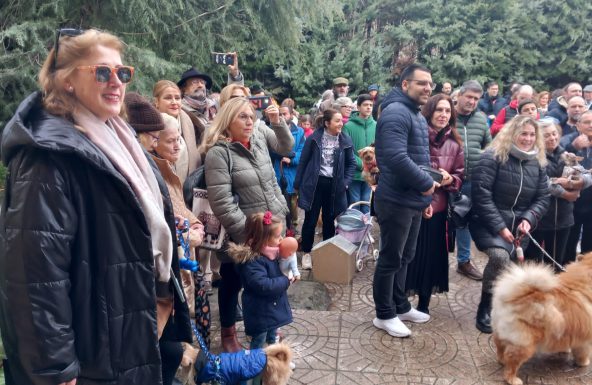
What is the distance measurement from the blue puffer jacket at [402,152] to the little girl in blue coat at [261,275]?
3.39 feet

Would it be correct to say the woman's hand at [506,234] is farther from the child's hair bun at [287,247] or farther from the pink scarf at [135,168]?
the pink scarf at [135,168]

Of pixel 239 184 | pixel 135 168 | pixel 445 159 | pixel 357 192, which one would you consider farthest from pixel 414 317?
pixel 135 168

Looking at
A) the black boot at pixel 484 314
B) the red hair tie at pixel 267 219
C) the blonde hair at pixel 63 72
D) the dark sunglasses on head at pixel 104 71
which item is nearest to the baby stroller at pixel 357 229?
the black boot at pixel 484 314

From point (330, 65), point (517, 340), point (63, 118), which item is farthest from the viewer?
point (330, 65)

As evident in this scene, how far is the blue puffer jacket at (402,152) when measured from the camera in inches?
143

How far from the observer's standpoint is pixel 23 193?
1.66 metres

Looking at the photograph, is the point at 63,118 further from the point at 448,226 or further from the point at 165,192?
the point at 448,226

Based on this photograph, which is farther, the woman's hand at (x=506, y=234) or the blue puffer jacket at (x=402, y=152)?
the woman's hand at (x=506, y=234)

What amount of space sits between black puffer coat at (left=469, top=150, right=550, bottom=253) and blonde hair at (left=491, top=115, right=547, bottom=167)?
0.05 m

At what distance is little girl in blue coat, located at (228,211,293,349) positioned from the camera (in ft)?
10.8

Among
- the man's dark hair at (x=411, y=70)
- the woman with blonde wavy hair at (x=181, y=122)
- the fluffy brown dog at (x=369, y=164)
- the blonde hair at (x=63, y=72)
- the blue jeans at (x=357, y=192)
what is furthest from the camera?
the blue jeans at (x=357, y=192)

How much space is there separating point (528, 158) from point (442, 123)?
0.79 meters

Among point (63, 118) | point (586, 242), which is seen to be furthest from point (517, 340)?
point (63, 118)

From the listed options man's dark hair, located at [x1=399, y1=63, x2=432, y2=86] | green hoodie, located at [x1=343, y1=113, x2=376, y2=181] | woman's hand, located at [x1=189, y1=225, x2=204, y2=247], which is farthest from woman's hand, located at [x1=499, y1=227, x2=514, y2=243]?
green hoodie, located at [x1=343, y1=113, x2=376, y2=181]
